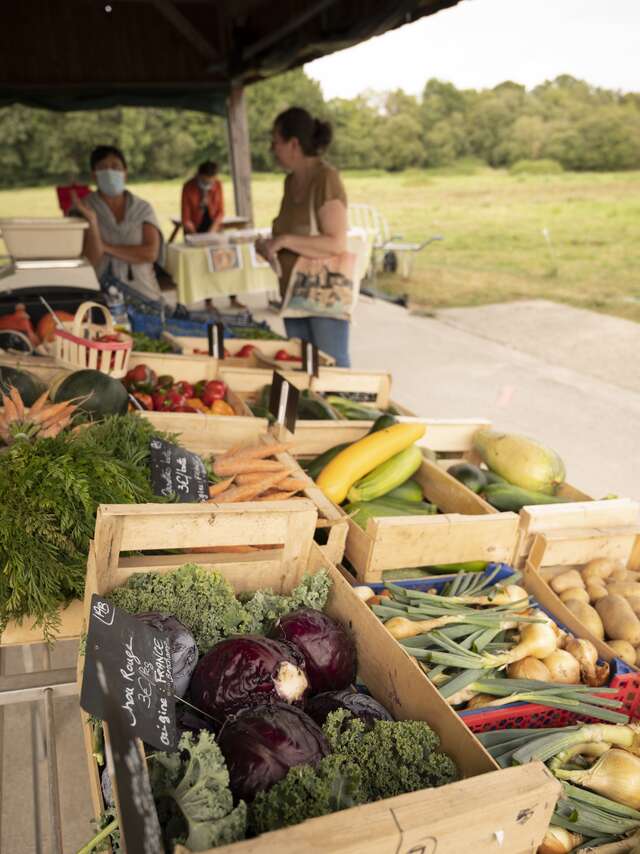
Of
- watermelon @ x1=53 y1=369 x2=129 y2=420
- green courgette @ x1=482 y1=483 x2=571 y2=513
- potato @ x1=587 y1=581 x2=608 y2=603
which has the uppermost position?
watermelon @ x1=53 y1=369 x2=129 y2=420

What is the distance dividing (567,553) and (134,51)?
28.8ft

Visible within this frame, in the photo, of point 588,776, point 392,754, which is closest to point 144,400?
point 392,754

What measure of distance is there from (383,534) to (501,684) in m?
0.55

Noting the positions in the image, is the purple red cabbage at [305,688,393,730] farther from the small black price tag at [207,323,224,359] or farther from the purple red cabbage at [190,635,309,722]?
the small black price tag at [207,323,224,359]

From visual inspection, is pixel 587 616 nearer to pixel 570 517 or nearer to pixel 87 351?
pixel 570 517

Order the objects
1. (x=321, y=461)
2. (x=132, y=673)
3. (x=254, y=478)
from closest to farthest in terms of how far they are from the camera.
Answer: (x=132, y=673)
(x=254, y=478)
(x=321, y=461)

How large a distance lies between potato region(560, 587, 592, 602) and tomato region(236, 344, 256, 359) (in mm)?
2203

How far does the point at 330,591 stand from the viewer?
1.64 metres

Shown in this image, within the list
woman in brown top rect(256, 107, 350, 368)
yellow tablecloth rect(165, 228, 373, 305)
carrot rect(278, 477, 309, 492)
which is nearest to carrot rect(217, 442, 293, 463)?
carrot rect(278, 477, 309, 492)

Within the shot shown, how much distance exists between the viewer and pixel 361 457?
2.40 metres

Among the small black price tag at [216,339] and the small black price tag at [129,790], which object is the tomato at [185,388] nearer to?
the small black price tag at [216,339]

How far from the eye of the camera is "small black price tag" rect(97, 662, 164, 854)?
2.56ft

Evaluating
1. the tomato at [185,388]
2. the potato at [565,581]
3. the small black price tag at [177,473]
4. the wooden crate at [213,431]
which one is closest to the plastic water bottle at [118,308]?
the tomato at [185,388]

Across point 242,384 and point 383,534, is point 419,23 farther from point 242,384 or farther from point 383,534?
point 383,534
